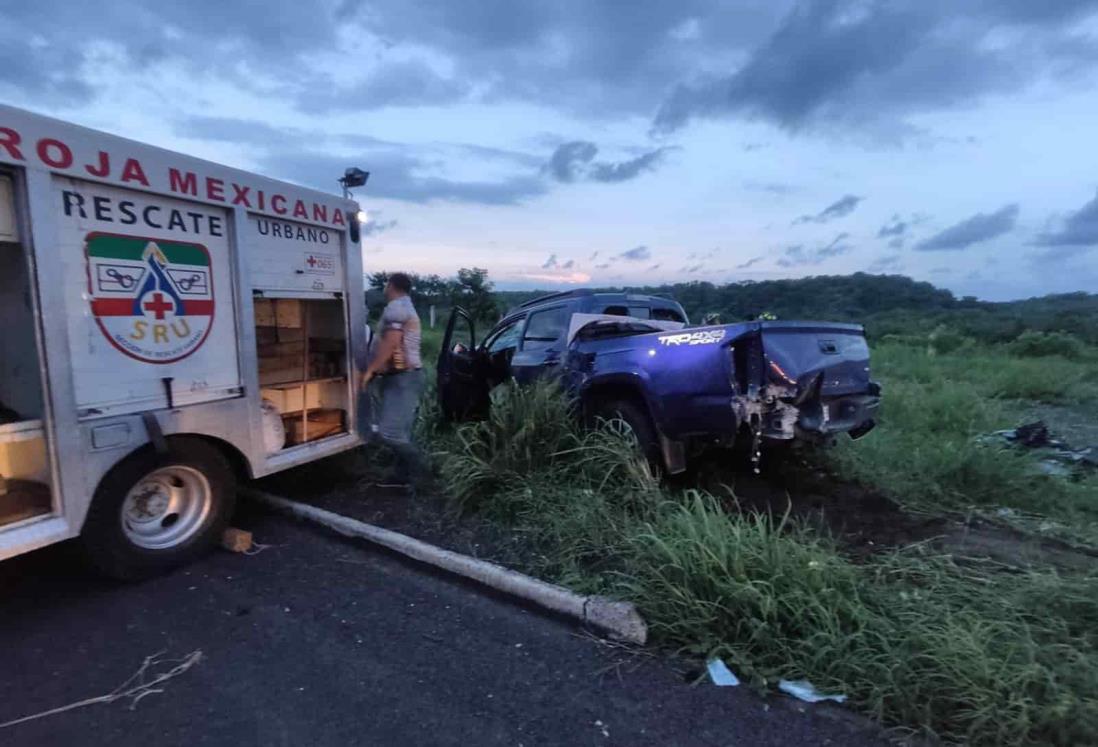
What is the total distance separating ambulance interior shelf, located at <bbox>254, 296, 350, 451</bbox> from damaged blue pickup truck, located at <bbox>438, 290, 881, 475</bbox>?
1080 millimetres

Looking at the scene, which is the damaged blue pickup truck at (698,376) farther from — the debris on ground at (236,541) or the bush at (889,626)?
the debris on ground at (236,541)

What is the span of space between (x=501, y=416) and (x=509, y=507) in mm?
825

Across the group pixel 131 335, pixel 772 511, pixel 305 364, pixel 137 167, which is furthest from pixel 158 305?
pixel 772 511

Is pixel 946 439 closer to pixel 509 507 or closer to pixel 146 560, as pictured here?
pixel 509 507

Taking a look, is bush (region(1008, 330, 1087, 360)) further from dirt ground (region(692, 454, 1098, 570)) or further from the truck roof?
the truck roof

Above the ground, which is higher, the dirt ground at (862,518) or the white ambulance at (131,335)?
the white ambulance at (131,335)

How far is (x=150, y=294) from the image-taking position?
3.82 metres

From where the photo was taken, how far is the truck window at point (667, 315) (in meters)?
7.01

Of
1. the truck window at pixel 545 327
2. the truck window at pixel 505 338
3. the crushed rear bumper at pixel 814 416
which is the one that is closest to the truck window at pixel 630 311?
the truck window at pixel 545 327

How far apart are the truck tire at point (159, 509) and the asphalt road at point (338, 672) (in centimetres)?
18

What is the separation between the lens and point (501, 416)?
5211 millimetres

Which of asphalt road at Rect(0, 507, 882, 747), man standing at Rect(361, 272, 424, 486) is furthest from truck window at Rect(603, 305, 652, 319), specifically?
asphalt road at Rect(0, 507, 882, 747)

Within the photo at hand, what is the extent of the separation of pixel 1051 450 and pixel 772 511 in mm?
4267

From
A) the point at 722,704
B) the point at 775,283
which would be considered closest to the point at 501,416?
the point at 722,704
